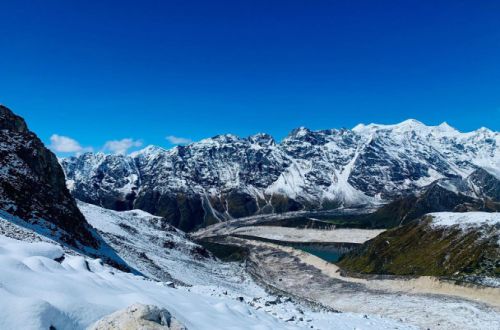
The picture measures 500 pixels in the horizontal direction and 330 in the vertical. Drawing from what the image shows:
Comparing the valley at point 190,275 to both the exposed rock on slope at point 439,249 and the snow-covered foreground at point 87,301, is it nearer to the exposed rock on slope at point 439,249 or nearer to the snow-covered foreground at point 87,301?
the snow-covered foreground at point 87,301

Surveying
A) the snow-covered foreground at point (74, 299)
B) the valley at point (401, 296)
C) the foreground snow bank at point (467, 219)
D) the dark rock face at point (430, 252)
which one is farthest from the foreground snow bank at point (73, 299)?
the foreground snow bank at point (467, 219)

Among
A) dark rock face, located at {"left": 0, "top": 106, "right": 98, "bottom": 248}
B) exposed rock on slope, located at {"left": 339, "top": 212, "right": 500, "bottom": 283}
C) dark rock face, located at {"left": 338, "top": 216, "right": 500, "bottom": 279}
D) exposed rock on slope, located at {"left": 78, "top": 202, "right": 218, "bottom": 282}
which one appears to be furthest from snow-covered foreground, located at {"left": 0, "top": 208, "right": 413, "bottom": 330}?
exposed rock on slope, located at {"left": 339, "top": 212, "right": 500, "bottom": 283}

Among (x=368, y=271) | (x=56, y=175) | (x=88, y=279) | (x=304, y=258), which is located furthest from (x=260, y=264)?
(x=88, y=279)

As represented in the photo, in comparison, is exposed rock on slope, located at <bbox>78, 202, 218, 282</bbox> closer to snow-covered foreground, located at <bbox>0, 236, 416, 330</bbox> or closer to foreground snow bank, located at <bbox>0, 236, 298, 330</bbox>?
snow-covered foreground, located at <bbox>0, 236, 416, 330</bbox>

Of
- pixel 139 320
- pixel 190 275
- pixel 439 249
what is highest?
pixel 139 320

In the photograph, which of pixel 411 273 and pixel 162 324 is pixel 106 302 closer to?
pixel 162 324

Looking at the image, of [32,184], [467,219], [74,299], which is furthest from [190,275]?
[467,219]

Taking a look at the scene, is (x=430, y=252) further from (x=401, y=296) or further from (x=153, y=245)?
(x=153, y=245)
